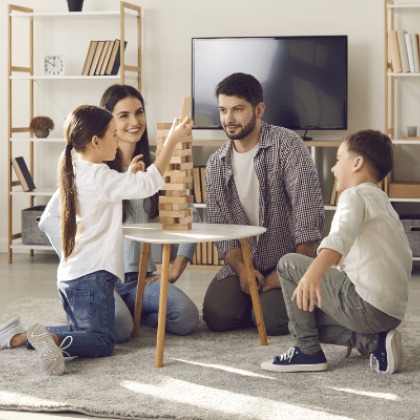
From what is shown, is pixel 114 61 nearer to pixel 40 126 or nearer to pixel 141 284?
A: pixel 40 126

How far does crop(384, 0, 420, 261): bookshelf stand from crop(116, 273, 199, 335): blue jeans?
1830 millimetres

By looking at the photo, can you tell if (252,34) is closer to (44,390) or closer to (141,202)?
(141,202)

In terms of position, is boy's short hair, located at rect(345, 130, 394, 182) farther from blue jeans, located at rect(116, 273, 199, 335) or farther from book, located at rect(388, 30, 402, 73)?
book, located at rect(388, 30, 402, 73)

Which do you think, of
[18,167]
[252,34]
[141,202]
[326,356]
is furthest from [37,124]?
[326,356]

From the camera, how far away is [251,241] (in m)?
3.59

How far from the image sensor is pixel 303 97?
5117mm

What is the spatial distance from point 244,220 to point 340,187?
2.30 feet

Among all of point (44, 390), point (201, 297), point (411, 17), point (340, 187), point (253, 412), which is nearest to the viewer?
point (253, 412)

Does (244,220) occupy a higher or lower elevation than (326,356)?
higher

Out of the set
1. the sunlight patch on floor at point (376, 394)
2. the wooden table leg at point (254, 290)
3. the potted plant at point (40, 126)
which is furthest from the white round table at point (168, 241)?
the potted plant at point (40, 126)

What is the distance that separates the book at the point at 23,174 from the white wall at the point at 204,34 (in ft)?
0.91

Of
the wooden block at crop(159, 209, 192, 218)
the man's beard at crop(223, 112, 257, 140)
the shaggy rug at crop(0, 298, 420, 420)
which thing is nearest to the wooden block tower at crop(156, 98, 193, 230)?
the wooden block at crop(159, 209, 192, 218)

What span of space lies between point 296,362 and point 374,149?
27.6 inches

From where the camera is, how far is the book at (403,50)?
15.9ft
